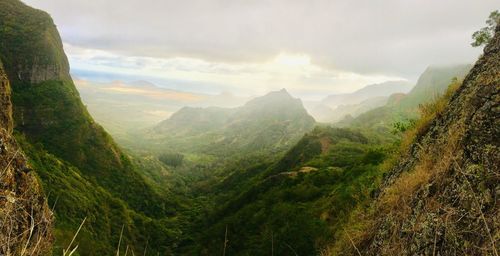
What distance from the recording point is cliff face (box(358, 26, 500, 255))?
8.27m

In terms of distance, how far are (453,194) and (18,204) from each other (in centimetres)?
954

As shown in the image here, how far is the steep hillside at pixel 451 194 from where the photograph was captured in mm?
8297

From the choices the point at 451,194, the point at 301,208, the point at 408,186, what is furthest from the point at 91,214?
the point at 451,194

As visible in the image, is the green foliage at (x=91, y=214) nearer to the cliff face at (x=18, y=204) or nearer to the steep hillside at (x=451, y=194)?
the cliff face at (x=18, y=204)

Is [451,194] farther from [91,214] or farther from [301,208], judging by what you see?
[91,214]

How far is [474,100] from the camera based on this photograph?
1167cm

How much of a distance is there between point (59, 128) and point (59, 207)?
79.2 m

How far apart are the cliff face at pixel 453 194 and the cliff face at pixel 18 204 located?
6335 mm

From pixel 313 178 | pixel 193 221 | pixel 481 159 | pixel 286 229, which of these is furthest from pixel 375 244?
pixel 193 221

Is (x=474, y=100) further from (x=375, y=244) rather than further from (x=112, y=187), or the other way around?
(x=112, y=187)

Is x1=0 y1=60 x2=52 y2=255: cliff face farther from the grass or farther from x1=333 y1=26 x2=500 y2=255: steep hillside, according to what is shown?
the grass

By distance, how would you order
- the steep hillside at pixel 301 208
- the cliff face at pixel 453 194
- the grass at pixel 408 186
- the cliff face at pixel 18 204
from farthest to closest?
the steep hillside at pixel 301 208, the grass at pixel 408 186, the cliff face at pixel 453 194, the cliff face at pixel 18 204

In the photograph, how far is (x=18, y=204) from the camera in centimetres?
776

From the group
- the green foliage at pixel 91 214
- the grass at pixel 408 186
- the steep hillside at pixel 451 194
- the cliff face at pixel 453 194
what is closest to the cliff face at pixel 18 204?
the steep hillside at pixel 451 194
